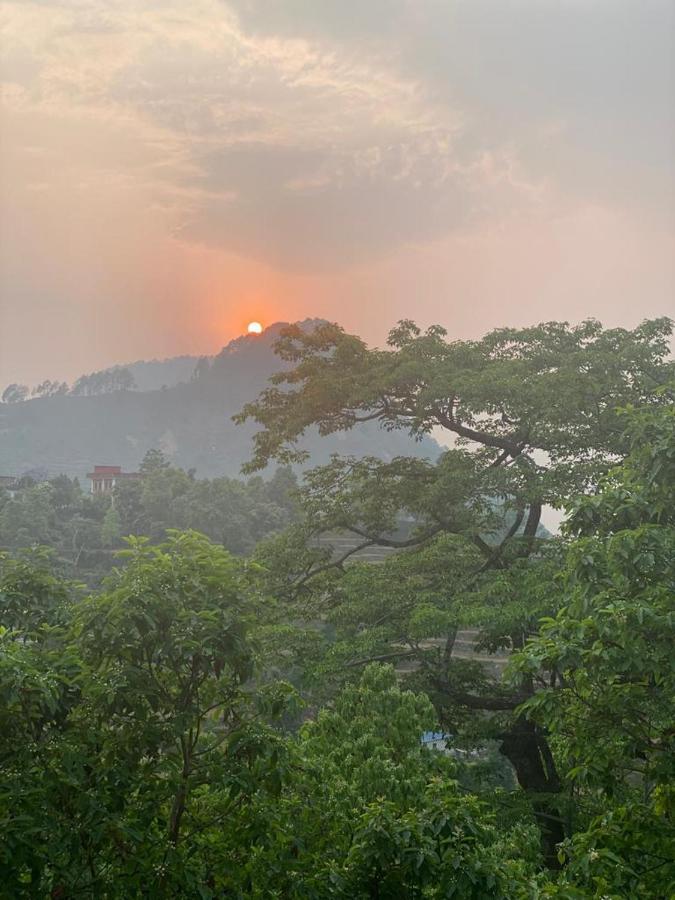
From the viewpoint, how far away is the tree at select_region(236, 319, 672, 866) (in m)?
13.3

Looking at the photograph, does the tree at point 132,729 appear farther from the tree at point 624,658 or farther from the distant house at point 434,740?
the distant house at point 434,740

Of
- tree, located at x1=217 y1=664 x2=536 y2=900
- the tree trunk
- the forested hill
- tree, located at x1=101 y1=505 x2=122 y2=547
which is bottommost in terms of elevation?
the tree trunk

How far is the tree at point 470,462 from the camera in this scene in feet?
43.7

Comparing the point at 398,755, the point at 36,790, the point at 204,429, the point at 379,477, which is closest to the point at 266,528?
the point at 379,477

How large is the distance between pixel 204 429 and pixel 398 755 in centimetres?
18953

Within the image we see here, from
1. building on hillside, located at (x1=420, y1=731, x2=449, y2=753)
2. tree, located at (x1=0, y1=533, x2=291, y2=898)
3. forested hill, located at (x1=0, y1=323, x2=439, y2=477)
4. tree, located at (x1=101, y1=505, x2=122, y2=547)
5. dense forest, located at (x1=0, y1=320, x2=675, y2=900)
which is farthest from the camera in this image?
forested hill, located at (x1=0, y1=323, x2=439, y2=477)

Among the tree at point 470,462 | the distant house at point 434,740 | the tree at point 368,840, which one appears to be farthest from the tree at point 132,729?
the tree at point 470,462

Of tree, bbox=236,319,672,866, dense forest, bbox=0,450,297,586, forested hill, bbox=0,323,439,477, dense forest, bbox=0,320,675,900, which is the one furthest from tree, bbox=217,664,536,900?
forested hill, bbox=0,323,439,477

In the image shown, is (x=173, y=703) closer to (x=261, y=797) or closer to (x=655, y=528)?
(x=261, y=797)

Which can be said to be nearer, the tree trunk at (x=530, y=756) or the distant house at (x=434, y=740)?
the distant house at (x=434, y=740)

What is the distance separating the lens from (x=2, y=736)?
5.02m

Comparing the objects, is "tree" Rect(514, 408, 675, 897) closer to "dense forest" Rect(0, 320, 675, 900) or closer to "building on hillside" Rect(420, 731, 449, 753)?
"dense forest" Rect(0, 320, 675, 900)

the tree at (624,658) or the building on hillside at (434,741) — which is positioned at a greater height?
the tree at (624,658)

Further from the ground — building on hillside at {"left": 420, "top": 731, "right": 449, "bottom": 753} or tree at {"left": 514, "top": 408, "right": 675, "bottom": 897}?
tree at {"left": 514, "top": 408, "right": 675, "bottom": 897}
